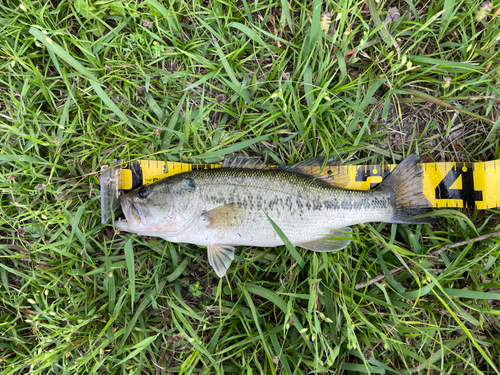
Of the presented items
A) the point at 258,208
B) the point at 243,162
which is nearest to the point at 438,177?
the point at 258,208

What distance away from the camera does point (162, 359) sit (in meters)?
3.05

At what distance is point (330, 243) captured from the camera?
3.05 metres

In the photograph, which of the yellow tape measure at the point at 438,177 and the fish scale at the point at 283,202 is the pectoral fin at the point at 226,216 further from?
the yellow tape measure at the point at 438,177

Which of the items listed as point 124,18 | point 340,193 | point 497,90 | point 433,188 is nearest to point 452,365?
Answer: point 433,188

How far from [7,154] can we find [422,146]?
4.61 meters

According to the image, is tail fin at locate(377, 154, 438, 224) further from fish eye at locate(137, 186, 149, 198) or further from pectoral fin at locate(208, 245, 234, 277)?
fish eye at locate(137, 186, 149, 198)

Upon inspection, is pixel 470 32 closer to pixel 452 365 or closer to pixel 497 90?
pixel 497 90

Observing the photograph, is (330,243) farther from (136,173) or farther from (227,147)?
(136,173)

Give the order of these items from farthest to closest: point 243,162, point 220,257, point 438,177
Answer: point 438,177 < point 243,162 < point 220,257

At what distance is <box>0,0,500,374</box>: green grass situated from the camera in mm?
3029

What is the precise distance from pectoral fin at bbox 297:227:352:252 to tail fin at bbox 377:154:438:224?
1.86 feet

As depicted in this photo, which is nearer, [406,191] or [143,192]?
[143,192]

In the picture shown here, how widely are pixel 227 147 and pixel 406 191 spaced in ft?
6.74

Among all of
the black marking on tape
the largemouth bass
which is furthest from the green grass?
the largemouth bass
